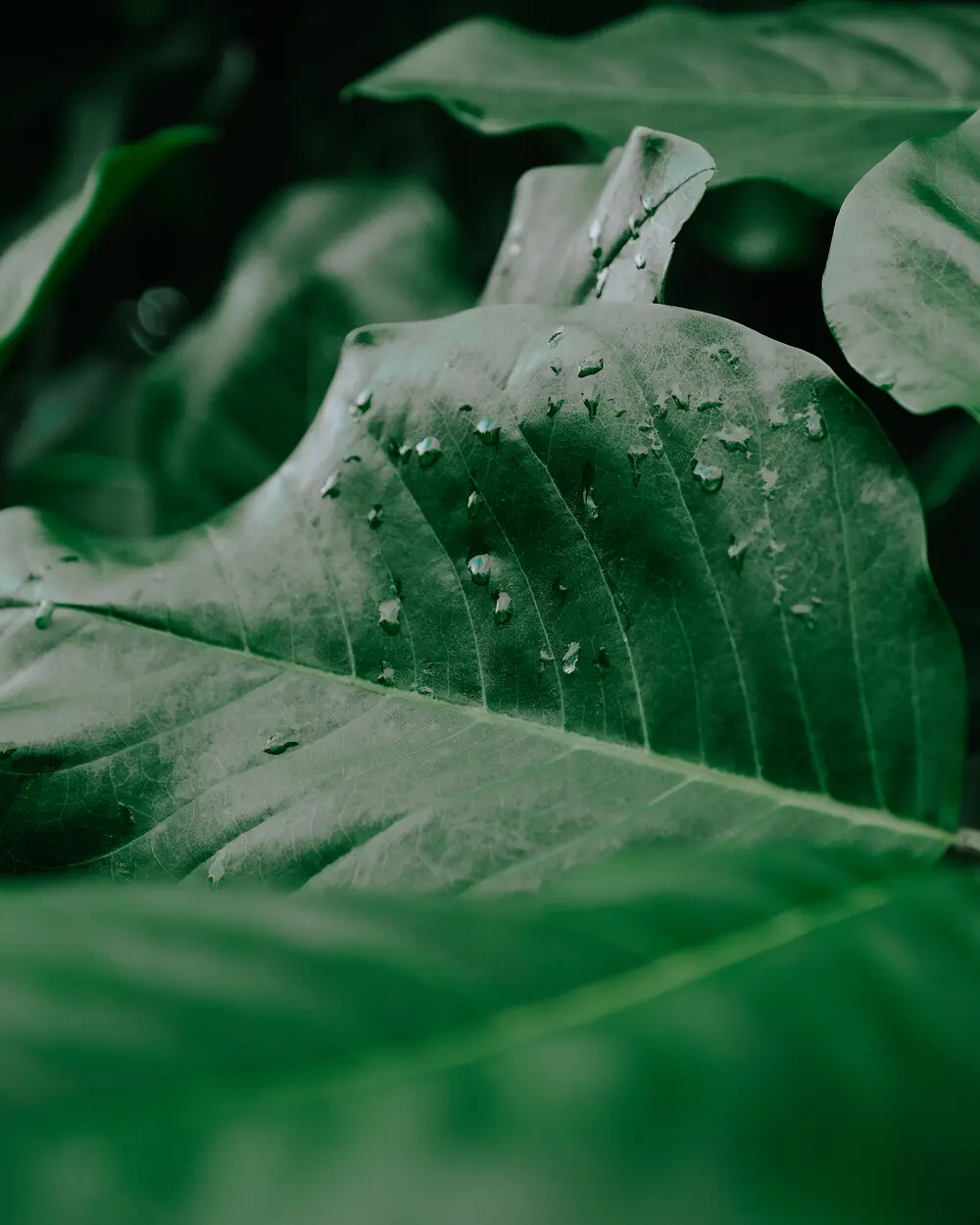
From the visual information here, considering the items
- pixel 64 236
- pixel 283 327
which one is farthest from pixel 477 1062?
pixel 283 327

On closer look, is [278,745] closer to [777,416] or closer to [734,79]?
[777,416]

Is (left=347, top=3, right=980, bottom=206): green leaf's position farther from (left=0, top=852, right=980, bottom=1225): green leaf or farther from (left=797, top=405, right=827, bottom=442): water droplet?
(left=0, top=852, right=980, bottom=1225): green leaf

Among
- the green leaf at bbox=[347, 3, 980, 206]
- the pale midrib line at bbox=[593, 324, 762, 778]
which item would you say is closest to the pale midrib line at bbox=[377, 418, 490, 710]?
the pale midrib line at bbox=[593, 324, 762, 778]

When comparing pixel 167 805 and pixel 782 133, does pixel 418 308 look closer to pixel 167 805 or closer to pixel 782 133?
pixel 782 133

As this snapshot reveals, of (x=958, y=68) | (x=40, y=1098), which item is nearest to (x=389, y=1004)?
(x=40, y=1098)

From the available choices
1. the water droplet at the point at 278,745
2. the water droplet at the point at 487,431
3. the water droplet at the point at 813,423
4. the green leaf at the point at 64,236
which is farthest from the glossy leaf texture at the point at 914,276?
the green leaf at the point at 64,236
